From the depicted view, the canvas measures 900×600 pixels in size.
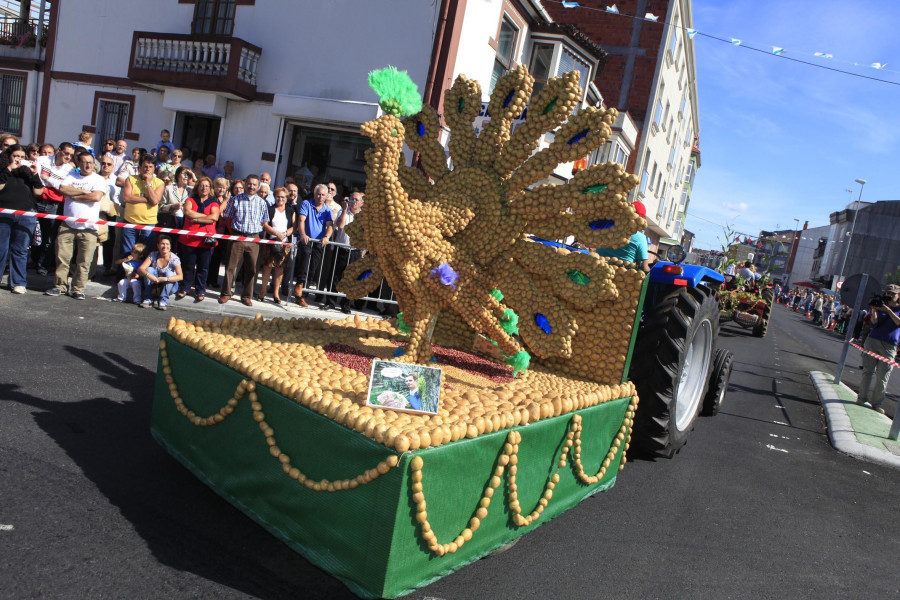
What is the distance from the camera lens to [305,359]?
3.08m

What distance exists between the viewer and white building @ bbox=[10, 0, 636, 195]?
37.4ft

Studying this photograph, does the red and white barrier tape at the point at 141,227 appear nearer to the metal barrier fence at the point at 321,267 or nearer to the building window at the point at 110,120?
the metal barrier fence at the point at 321,267

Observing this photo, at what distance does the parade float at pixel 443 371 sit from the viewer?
2277mm

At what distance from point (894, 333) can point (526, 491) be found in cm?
794

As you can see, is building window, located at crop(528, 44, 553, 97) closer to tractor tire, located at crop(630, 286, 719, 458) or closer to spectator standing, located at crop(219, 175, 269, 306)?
spectator standing, located at crop(219, 175, 269, 306)

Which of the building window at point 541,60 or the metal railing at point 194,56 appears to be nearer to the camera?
the metal railing at point 194,56

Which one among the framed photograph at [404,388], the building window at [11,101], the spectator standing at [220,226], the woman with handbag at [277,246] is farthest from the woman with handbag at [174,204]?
the building window at [11,101]

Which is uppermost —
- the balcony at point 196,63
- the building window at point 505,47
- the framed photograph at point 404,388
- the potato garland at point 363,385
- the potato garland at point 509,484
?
the building window at point 505,47

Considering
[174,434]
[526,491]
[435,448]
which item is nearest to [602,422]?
[526,491]

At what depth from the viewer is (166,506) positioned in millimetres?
2840

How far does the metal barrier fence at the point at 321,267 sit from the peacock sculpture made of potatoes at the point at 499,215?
16.6 ft

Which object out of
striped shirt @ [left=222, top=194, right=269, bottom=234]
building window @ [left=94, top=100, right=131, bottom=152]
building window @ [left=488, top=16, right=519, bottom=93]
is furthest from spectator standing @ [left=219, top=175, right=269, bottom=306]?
building window @ [left=94, top=100, right=131, bottom=152]

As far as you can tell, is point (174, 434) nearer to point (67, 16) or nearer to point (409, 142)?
point (409, 142)

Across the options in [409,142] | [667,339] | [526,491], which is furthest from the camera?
[667,339]
